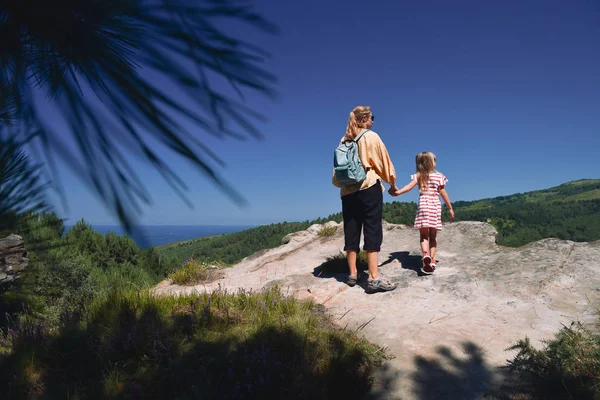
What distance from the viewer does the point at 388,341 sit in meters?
3.41

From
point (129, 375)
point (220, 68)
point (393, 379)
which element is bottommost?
point (393, 379)

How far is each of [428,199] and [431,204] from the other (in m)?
0.10

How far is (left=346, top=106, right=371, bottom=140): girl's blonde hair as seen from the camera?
4.80m

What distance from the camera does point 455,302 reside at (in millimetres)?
4391

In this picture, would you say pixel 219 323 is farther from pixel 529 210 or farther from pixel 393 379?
pixel 529 210

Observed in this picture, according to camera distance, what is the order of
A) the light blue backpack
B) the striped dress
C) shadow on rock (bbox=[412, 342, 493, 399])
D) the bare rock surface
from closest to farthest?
shadow on rock (bbox=[412, 342, 493, 399]) < the bare rock surface < the light blue backpack < the striped dress

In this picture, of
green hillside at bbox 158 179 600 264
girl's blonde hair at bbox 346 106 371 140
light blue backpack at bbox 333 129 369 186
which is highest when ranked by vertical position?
girl's blonde hair at bbox 346 106 371 140

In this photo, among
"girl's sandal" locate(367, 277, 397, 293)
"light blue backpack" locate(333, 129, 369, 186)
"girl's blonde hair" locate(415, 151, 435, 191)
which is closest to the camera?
"light blue backpack" locate(333, 129, 369, 186)

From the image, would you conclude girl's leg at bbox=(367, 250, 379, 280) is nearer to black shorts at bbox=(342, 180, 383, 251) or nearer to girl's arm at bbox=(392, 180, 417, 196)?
black shorts at bbox=(342, 180, 383, 251)

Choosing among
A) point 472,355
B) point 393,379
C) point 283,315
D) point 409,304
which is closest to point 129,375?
point 283,315

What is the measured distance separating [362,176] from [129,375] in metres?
3.36

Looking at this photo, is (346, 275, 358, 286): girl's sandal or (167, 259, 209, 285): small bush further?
(167, 259, 209, 285): small bush

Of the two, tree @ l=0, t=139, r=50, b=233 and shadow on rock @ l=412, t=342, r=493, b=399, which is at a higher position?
tree @ l=0, t=139, r=50, b=233

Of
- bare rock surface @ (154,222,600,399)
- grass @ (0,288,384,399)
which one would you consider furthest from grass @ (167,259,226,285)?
grass @ (0,288,384,399)
